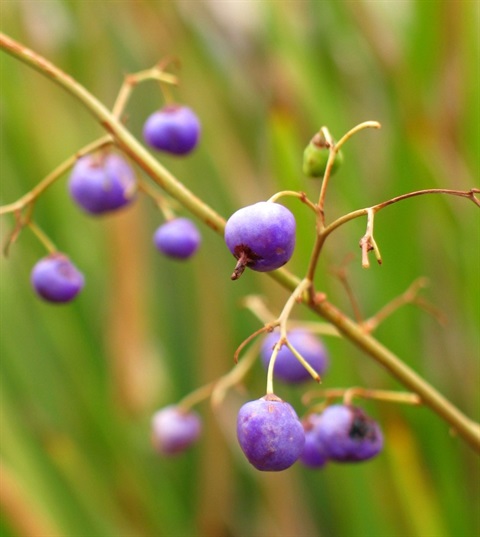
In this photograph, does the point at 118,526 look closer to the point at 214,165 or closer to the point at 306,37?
the point at 214,165

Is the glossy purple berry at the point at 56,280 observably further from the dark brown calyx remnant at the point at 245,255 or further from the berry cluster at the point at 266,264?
the dark brown calyx remnant at the point at 245,255

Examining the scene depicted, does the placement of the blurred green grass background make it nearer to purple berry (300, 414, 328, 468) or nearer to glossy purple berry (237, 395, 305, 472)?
purple berry (300, 414, 328, 468)

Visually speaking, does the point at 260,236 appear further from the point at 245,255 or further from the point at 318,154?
the point at 318,154

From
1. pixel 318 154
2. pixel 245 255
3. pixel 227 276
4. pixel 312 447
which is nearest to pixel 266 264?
pixel 245 255

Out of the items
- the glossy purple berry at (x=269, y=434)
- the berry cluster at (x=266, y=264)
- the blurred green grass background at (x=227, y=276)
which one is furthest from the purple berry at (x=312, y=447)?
the blurred green grass background at (x=227, y=276)

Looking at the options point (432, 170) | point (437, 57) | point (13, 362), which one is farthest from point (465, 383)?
point (13, 362)

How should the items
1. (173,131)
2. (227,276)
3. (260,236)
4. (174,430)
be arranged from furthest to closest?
(227,276) → (174,430) → (173,131) → (260,236)
